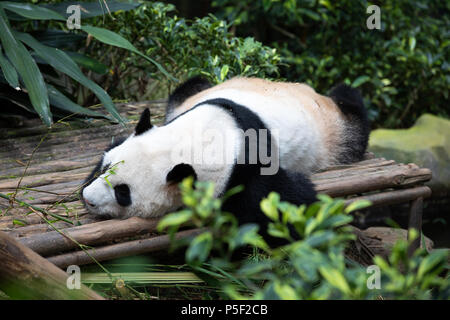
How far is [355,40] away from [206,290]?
14.5 ft

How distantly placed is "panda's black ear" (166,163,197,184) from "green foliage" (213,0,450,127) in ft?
12.3

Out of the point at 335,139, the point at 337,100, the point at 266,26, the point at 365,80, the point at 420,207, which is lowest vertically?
the point at 420,207

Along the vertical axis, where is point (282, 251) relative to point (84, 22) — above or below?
below

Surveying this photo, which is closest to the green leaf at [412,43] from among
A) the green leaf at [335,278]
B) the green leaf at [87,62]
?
the green leaf at [87,62]

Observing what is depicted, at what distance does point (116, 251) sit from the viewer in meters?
2.42

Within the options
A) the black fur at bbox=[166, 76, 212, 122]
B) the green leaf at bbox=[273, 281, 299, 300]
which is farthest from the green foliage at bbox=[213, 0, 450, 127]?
the green leaf at bbox=[273, 281, 299, 300]

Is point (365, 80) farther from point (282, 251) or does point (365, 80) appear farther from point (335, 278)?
point (335, 278)

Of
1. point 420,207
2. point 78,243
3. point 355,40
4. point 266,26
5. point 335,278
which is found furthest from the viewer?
point 266,26

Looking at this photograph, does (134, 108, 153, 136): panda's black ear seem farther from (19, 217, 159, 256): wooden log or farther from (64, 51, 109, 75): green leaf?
(64, 51, 109, 75): green leaf

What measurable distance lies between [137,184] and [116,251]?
30 cm

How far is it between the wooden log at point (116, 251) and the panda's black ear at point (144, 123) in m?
0.51

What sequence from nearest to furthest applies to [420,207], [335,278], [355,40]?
[335,278], [420,207], [355,40]

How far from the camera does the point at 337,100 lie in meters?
3.73
